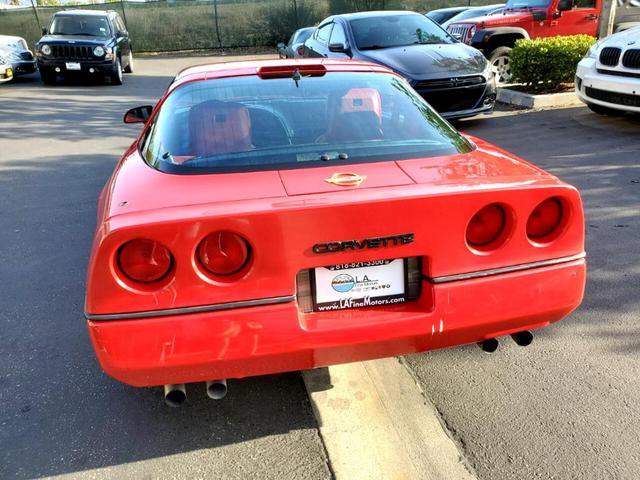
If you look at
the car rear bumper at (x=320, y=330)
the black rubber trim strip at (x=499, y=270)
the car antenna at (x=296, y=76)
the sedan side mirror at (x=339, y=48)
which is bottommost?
the car rear bumper at (x=320, y=330)

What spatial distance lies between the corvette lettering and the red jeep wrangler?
1052cm

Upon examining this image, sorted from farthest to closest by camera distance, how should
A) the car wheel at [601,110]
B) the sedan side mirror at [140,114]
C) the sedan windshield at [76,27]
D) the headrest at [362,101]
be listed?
1. the sedan windshield at [76,27]
2. the car wheel at [601,110]
3. the sedan side mirror at [140,114]
4. the headrest at [362,101]

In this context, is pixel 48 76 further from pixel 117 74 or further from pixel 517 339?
pixel 517 339

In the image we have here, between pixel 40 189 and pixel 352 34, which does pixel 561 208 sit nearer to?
→ pixel 40 189

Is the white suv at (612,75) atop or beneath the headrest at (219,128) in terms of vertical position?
beneath

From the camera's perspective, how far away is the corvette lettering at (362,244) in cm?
217

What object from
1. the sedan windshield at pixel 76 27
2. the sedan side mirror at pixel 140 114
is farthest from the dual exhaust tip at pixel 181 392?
the sedan windshield at pixel 76 27

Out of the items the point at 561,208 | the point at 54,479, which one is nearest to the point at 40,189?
the point at 54,479

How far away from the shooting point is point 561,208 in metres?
2.45

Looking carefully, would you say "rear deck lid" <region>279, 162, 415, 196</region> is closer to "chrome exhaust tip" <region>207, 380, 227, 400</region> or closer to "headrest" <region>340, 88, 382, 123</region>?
"headrest" <region>340, 88, 382, 123</region>

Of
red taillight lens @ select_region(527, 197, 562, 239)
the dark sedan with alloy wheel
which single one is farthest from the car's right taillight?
the dark sedan with alloy wheel

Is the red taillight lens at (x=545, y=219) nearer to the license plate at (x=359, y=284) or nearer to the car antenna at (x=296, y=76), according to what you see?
the license plate at (x=359, y=284)

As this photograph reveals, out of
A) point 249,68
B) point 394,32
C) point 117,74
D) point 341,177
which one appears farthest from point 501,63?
point 341,177

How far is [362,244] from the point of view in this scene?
218 cm
